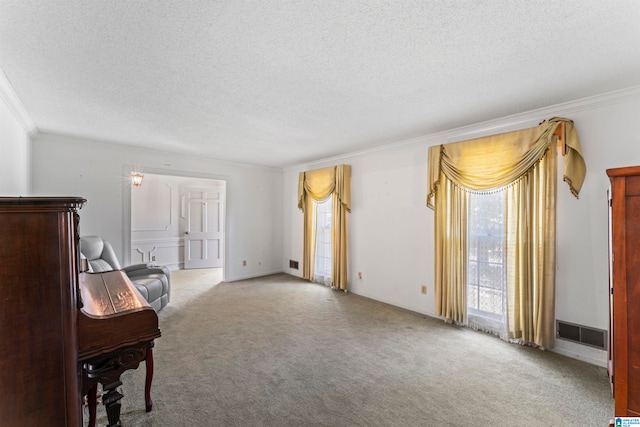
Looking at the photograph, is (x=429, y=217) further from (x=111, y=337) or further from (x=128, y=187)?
(x=128, y=187)

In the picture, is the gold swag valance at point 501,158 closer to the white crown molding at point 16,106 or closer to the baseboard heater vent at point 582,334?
the baseboard heater vent at point 582,334

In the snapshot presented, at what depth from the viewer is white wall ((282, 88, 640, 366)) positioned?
2467 mm

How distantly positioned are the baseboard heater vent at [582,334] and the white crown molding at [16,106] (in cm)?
514

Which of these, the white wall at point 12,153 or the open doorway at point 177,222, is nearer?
the white wall at point 12,153

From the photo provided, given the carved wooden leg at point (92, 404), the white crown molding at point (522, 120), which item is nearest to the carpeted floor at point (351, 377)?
the carved wooden leg at point (92, 404)

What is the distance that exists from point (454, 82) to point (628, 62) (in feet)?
3.65

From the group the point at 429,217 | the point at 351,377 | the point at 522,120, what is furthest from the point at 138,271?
the point at 522,120

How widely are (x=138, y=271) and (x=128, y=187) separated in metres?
1.38

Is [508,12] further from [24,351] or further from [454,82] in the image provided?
[24,351]

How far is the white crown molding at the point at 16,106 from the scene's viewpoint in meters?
2.21

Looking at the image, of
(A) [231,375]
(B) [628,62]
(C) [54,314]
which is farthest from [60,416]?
(B) [628,62]

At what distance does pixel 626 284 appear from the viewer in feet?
4.96

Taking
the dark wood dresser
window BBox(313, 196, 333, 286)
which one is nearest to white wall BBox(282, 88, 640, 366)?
window BBox(313, 196, 333, 286)

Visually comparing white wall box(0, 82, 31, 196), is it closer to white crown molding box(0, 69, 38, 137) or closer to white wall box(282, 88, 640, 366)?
white crown molding box(0, 69, 38, 137)
